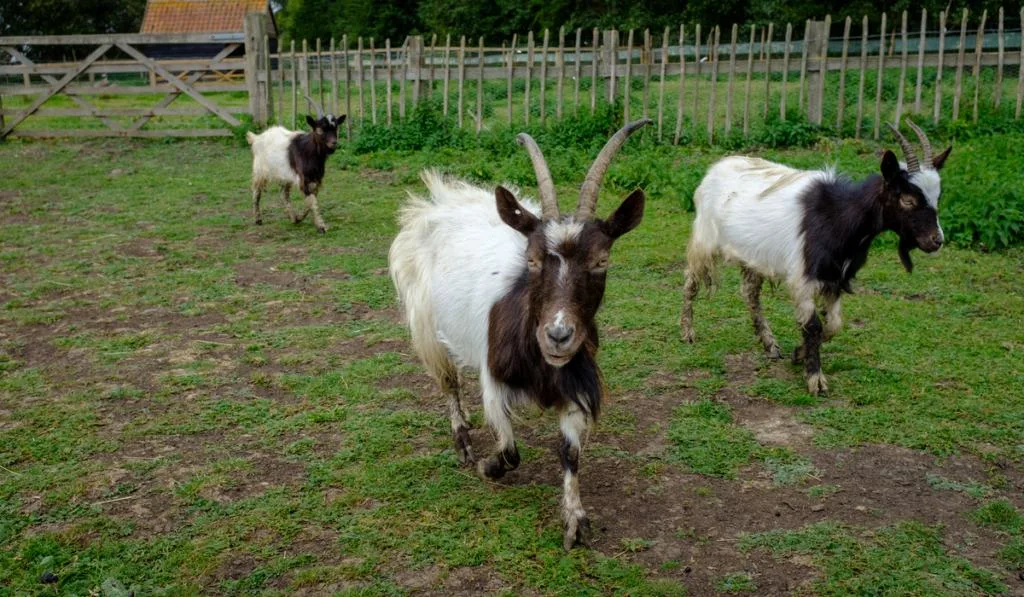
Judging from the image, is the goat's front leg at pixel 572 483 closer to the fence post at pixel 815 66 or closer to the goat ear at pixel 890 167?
the goat ear at pixel 890 167

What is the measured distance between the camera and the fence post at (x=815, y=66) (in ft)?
43.3

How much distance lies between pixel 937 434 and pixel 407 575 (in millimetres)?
3255

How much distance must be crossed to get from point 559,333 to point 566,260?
0.36 metres

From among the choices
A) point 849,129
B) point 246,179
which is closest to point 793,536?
point 849,129

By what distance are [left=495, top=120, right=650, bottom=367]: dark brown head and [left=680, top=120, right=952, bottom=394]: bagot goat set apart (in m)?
2.41

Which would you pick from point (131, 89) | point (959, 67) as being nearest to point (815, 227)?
point (959, 67)

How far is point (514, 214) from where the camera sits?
4.00 metres

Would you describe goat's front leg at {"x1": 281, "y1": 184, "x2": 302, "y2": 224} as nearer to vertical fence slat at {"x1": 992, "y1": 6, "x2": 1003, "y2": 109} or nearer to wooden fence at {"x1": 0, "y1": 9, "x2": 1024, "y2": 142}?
wooden fence at {"x1": 0, "y1": 9, "x2": 1024, "y2": 142}

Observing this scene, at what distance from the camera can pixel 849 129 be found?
1315 cm

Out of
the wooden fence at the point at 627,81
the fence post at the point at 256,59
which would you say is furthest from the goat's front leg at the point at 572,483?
the fence post at the point at 256,59

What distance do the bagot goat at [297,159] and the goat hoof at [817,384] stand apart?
6.54 metres

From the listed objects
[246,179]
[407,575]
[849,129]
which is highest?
[849,129]

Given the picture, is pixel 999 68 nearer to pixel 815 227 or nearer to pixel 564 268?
pixel 815 227

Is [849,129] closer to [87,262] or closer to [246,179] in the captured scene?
[246,179]
